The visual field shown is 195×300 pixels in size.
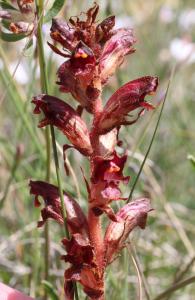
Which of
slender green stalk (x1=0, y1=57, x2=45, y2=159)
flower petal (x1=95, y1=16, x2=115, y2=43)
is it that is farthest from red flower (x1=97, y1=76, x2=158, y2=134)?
slender green stalk (x1=0, y1=57, x2=45, y2=159)

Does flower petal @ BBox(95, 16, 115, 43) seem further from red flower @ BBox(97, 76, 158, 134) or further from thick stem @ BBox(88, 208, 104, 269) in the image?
thick stem @ BBox(88, 208, 104, 269)

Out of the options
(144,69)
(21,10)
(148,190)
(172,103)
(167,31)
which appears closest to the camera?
(21,10)

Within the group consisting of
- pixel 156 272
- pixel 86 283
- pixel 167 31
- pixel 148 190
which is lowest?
pixel 156 272

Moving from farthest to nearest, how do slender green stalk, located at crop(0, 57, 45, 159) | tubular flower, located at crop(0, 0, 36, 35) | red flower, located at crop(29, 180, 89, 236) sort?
slender green stalk, located at crop(0, 57, 45, 159) < tubular flower, located at crop(0, 0, 36, 35) < red flower, located at crop(29, 180, 89, 236)

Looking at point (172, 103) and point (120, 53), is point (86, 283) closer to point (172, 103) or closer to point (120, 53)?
point (120, 53)

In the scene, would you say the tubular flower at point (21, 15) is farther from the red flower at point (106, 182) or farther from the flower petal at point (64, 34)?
the red flower at point (106, 182)

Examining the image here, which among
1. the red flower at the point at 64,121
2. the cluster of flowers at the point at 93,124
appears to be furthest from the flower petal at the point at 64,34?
the red flower at the point at 64,121

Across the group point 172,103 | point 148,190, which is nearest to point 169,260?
point 148,190
